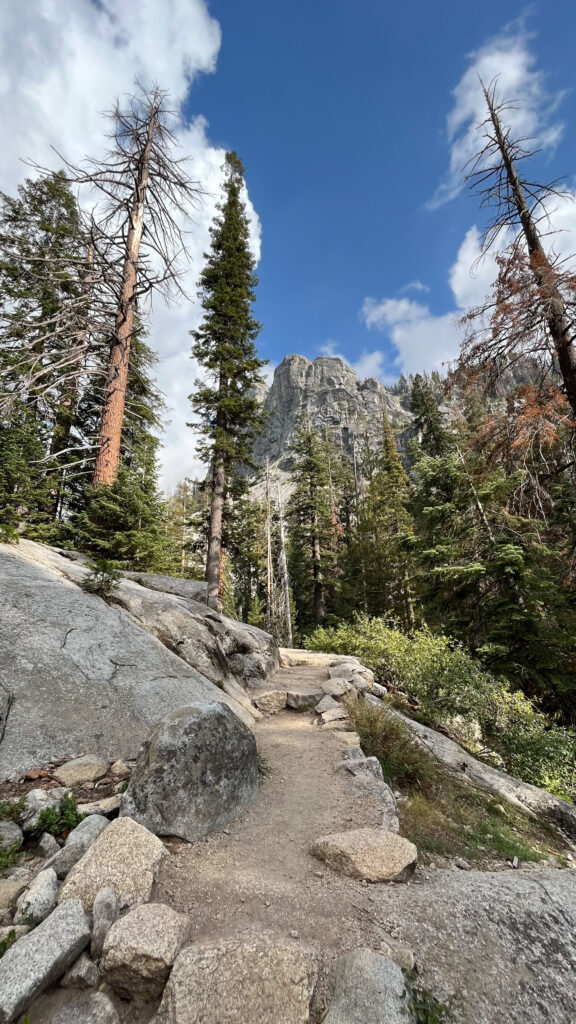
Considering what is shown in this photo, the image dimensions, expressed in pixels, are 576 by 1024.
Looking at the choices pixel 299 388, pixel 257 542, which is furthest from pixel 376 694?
pixel 299 388

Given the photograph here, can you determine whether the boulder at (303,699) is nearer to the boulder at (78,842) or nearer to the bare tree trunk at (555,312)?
the boulder at (78,842)

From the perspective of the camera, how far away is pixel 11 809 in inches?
110

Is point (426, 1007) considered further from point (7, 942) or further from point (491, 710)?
point (491, 710)

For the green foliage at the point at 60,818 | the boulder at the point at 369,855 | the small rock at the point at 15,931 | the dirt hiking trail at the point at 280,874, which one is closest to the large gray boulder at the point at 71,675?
the green foliage at the point at 60,818

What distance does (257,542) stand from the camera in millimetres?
32688

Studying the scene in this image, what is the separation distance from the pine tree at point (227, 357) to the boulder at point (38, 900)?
12.4m

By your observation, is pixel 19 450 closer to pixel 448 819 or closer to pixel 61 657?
pixel 61 657

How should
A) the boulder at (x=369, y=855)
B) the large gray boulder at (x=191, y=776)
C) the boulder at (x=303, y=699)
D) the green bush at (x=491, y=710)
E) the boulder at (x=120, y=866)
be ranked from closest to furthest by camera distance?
the boulder at (x=120, y=866) → the boulder at (x=369, y=855) → the large gray boulder at (x=191, y=776) → the green bush at (x=491, y=710) → the boulder at (x=303, y=699)

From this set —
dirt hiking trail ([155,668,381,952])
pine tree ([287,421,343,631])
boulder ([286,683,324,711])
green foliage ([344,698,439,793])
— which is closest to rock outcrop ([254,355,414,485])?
pine tree ([287,421,343,631])

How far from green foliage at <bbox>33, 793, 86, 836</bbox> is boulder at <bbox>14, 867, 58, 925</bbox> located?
597 millimetres

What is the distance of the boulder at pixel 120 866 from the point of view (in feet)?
7.26

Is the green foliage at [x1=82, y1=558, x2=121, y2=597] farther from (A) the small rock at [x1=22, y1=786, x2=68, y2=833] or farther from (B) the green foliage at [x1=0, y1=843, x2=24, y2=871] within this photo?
(B) the green foliage at [x1=0, y1=843, x2=24, y2=871]

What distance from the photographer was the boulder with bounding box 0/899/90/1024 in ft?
5.15

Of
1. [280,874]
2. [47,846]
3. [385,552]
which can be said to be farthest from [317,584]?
[47,846]
